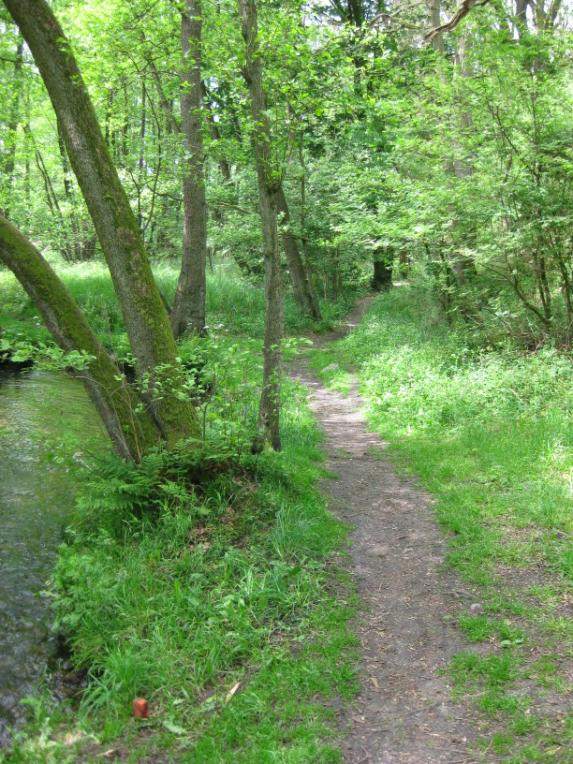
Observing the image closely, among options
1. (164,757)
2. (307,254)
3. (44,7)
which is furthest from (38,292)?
(307,254)

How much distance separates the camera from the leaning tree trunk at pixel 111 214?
5.48 m

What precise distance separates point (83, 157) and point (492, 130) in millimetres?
6114

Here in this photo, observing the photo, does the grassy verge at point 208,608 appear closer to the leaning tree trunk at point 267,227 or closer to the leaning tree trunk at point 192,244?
the leaning tree trunk at point 267,227

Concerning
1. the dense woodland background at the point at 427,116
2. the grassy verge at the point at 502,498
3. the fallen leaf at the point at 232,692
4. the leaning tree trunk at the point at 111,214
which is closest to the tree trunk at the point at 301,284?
the dense woodland background at the point at 427,116

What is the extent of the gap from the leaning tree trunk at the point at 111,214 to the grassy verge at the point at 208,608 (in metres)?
Answer: 0.48

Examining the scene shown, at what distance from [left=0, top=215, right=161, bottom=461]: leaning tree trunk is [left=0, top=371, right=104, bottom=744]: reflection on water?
0.58 metres

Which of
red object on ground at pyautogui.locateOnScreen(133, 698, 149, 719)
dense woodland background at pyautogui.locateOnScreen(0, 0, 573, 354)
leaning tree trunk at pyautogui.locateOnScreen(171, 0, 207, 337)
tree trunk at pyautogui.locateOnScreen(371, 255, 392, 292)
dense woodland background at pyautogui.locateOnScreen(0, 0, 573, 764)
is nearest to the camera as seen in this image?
red object on ground at pyautogui.locateOnScreen(133, 698, 149, 719)

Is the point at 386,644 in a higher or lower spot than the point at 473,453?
lower

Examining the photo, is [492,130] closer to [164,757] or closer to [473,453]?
[473,453]

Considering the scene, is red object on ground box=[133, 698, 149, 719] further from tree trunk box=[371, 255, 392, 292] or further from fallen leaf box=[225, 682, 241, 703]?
tree trunk box=[371, 255, 392, 292]

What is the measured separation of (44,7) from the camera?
5.45 metres

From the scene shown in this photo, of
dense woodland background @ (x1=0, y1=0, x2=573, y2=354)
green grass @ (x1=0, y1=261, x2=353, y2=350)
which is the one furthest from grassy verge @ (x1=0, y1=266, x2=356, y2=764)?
green grass @ (x1=0, y1=261, x2=353, y2=350)

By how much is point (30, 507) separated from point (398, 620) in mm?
4470

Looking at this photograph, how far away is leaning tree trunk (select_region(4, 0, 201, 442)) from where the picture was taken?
548 centimetres
